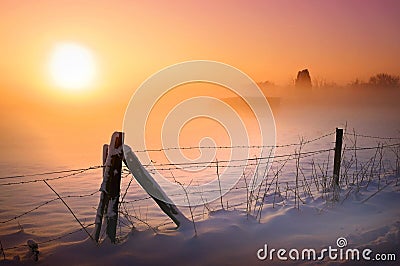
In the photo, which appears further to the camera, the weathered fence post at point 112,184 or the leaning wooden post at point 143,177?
the leaning wooden post at point 143,177

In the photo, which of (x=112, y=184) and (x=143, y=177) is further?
(x=143, y=177)

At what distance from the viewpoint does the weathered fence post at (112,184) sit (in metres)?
5.09

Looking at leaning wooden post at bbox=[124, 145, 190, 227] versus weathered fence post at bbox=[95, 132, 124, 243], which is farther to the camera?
leaning wooden post at bbox=[124, 145, 190, 227]

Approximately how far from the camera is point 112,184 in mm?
5121

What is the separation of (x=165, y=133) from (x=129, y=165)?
57.9ft

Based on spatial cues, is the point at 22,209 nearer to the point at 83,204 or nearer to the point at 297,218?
the point at 83,204

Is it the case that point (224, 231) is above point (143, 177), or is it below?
below

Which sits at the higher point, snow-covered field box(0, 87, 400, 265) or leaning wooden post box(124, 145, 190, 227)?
leaning wooden post box(124, 145, 190, 227)

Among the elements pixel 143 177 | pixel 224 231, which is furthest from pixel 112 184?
pixel 224 231

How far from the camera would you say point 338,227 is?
18.5ft

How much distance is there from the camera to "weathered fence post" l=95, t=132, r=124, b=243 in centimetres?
509

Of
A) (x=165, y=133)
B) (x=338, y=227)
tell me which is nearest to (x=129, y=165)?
(x=338, y=227)

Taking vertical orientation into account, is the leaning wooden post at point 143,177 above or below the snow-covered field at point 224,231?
above

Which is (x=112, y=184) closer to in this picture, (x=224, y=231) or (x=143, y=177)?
(x=143, y=177)
